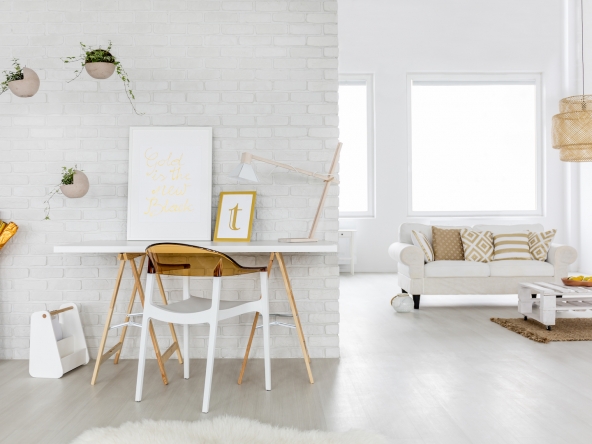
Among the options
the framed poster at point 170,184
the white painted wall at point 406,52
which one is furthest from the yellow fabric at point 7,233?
the white painted wall at point 406,52

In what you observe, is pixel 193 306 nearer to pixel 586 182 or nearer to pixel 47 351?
pixel 47 351

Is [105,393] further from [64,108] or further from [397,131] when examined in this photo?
[397,131]

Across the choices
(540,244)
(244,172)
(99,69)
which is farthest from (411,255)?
(99,69)

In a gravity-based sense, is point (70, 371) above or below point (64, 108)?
below

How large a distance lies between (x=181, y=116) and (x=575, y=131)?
5.58 meters

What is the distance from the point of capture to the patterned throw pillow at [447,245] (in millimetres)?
5746

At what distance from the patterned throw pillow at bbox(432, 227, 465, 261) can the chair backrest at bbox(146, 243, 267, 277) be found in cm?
347

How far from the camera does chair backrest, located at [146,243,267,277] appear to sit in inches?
105

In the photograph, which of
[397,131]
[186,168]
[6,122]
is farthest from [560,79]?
[6,122]

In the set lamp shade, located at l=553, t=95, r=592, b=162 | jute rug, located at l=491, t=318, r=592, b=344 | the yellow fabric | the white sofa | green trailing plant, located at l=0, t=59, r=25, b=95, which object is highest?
lamp shade, located at l=553, t=95, r=592, b=162

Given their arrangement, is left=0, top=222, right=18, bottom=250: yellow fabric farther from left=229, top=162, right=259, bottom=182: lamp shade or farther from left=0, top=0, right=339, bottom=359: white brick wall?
left=229, top=162, right=259, bottom=182: lamp shade

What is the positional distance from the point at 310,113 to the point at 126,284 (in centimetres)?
164

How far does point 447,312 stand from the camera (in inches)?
206

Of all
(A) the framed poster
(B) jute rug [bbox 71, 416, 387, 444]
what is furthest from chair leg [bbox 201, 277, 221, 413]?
(A) the framed poster
